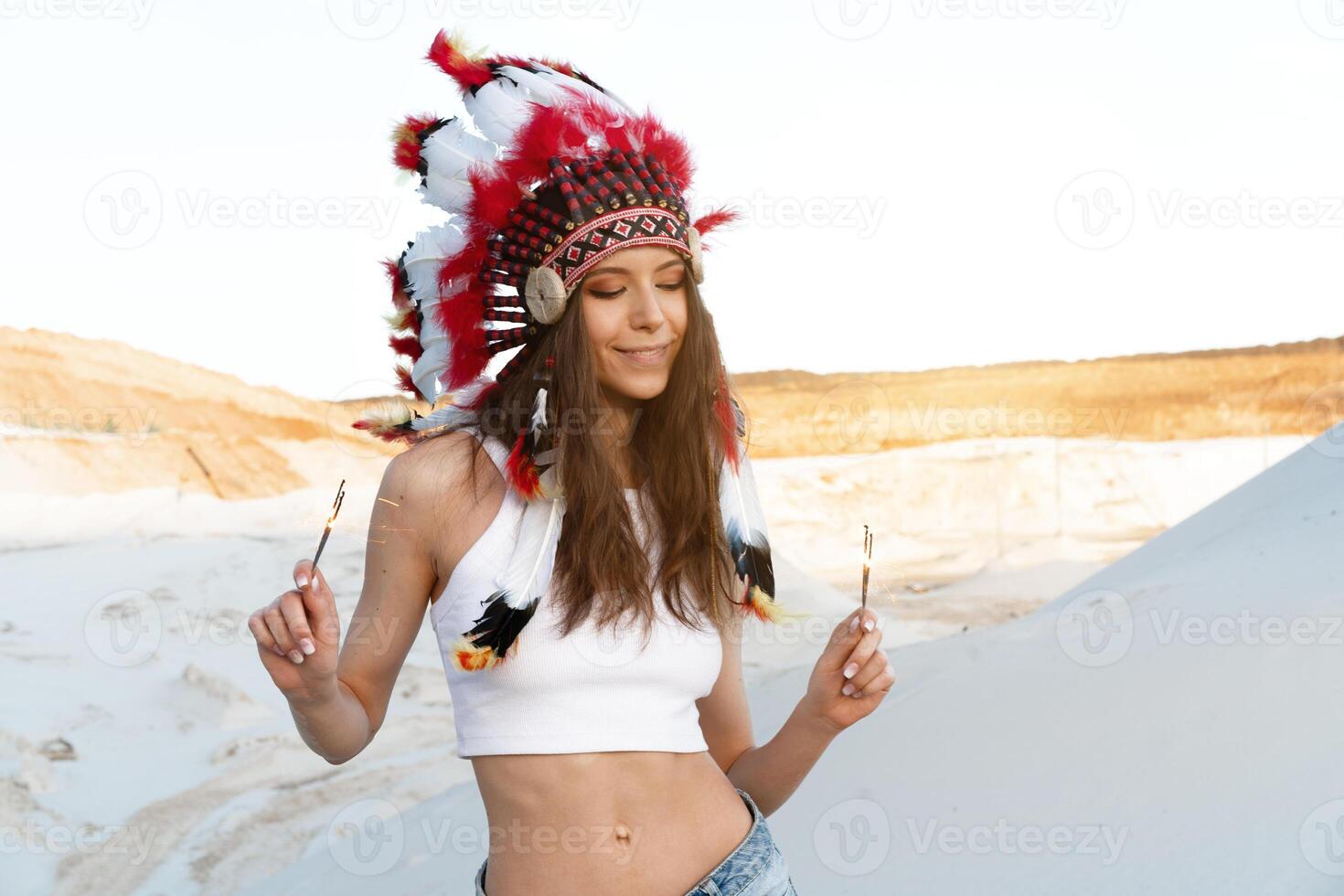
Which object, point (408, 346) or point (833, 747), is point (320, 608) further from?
point (833, 747)

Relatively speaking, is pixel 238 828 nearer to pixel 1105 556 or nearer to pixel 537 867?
pixel 537 867

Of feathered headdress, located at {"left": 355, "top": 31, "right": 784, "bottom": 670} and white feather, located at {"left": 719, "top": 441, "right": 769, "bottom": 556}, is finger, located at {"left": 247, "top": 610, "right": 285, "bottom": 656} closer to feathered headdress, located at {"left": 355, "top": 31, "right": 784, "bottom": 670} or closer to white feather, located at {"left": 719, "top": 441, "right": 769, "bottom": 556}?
feathered headdress, located at {"left": 355, "top": 31, "right": 784, "bottom": 670}

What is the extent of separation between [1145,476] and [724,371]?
2241cm

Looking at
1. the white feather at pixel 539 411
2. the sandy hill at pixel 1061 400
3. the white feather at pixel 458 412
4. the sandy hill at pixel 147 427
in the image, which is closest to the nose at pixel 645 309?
the white feather at pixel 539 411

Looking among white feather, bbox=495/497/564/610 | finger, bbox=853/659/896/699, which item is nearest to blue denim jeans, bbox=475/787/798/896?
finger, bbox=853/659/896/699

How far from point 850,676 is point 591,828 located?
1.49 ft

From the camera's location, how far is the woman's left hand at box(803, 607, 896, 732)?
1.92 m

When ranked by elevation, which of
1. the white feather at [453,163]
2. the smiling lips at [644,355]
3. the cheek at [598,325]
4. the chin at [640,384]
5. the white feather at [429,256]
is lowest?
the chin at [640,384]

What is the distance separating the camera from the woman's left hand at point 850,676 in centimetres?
192

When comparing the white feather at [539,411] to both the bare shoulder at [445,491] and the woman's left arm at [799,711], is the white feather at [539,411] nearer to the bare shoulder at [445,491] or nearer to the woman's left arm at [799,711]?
the bare shoulder at [445,491]

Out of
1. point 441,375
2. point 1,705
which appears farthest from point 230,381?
point 441,375

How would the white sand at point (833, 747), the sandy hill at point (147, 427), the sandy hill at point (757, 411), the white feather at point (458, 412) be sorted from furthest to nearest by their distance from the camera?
the sandy hill at point (757, 411)
the sandy hill at point (147, 427)
the white sand at point (833, 747)
the white feather at point (458, 412)

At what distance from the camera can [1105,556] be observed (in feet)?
60.9

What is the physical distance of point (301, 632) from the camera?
1.53 metres
